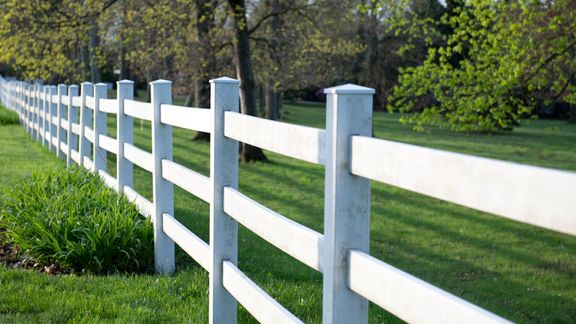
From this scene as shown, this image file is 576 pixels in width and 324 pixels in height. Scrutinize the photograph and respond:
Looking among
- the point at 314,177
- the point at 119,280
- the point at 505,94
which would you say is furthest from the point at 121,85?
the point at 314,177

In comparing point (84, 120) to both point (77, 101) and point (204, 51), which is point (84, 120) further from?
point (204, 51)

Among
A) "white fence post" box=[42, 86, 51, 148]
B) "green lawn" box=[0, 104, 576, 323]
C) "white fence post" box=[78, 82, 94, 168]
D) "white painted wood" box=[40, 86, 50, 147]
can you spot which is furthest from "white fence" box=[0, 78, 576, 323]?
"white painted wood" box=[40, 86, 50, 147]

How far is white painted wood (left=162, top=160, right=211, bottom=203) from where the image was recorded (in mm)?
5008

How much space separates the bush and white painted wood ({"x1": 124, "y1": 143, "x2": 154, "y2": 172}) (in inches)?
15.5

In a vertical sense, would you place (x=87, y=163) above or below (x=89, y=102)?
below

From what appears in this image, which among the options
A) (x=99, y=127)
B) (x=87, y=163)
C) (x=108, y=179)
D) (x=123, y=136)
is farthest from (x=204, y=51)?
(x=123, y=136)

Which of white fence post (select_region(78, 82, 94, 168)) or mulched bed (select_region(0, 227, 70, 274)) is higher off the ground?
white fence post (select_region(78, 82, 94, 168))

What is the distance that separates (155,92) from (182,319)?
239cm

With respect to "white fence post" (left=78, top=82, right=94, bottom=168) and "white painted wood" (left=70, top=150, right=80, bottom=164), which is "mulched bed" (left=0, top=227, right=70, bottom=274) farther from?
"white painted wood" (left=70, top=150, right=80, bottom=164)

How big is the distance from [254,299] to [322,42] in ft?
82.3

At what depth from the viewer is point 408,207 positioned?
43.5ft

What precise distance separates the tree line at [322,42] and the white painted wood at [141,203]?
4.06m

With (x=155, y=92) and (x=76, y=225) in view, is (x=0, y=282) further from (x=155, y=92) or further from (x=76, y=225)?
(x=155, y=92)

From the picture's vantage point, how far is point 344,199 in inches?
110
